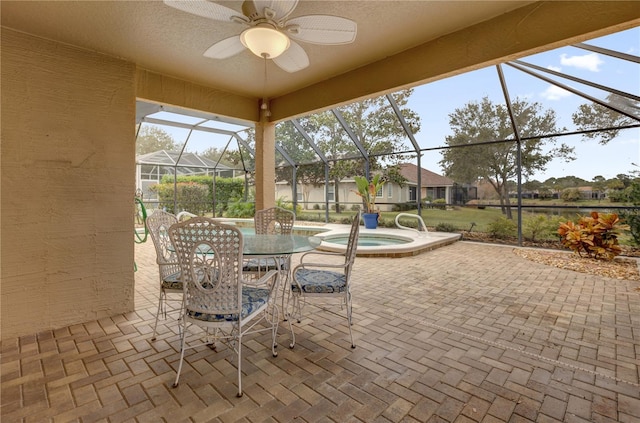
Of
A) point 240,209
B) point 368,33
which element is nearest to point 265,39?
point 368,33

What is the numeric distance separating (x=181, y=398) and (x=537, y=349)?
8.24ft

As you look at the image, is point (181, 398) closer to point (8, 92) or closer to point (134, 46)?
point (8, 92)

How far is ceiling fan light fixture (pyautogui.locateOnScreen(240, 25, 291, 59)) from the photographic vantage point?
187cm

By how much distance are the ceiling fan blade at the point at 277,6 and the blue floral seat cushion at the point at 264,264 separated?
1971 millimetres

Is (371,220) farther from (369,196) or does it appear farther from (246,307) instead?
(246,307)

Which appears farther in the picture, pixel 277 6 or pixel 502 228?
pixel 502 228

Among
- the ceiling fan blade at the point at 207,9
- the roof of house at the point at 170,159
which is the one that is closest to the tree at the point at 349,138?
the roof of house at the point at 170,159

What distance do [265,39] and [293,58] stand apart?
0.59 m

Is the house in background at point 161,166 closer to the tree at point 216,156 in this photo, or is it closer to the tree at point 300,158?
the tree at point 216,156

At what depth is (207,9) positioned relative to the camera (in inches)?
71.0

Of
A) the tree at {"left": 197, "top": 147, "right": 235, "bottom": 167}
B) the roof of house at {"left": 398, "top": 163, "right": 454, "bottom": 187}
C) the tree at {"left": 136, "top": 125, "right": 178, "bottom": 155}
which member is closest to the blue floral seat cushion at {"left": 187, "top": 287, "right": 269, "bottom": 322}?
the roof of house at {"left": 398, "top": 163, "right": 454, "bottom": 187}

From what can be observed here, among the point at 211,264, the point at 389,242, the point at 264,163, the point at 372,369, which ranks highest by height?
the point at 264,163

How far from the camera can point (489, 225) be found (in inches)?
292

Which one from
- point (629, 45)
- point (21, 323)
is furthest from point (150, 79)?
point (629, 45)
